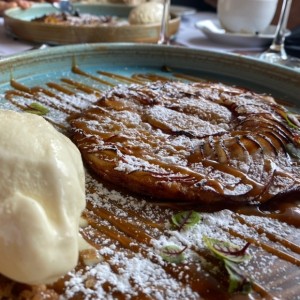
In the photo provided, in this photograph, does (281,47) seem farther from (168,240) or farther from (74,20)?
(168,240)

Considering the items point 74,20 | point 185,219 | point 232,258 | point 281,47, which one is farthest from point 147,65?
point 232,258

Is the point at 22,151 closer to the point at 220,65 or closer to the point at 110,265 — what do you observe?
the point at 110,265

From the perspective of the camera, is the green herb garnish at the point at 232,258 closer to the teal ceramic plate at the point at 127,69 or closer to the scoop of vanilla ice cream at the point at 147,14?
the teal ceramic plate at the point at 127,69

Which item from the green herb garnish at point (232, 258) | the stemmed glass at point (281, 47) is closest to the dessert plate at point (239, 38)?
the stemmed glass at point (281, 47)

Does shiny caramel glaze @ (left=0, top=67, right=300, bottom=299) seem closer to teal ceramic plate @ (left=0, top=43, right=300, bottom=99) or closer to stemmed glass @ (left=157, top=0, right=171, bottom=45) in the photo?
teal ceramic plate @ (left=0, top=43, right=300, bottom=99)

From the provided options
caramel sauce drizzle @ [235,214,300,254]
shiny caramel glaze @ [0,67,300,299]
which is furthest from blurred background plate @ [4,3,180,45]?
caramel sauce drizzle @ [235,214,300,254]
